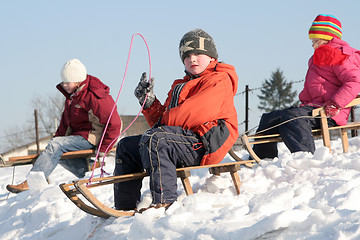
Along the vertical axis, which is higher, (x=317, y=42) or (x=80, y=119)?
(x=317, y=42)

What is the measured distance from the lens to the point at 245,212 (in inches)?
123

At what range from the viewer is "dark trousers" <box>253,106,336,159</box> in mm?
5605

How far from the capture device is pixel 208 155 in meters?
3.91

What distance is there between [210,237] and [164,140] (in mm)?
1136

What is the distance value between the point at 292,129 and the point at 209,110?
2048mm

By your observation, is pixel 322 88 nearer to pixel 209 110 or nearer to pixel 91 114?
pixel 209 110

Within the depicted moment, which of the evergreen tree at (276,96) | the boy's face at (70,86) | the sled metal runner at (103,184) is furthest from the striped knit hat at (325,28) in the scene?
the evergreen tree at (276,96)

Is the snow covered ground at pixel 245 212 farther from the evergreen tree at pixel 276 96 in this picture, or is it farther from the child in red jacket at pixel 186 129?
the evergreen tree at pixel 276 96

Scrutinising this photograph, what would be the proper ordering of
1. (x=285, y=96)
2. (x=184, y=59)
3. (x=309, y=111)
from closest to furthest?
1. (x=184, y=59)
2. (x=309, y=111)
3. (x=285, y=96)

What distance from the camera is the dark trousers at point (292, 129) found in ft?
18.4

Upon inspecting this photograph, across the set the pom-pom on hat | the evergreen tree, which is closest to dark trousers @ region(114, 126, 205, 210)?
the pom-pom on hat

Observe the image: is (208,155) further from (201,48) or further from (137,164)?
(201,48)

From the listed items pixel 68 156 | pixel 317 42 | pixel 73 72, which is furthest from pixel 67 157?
pixel 317 42

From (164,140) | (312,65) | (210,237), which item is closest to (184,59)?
(164,140)
